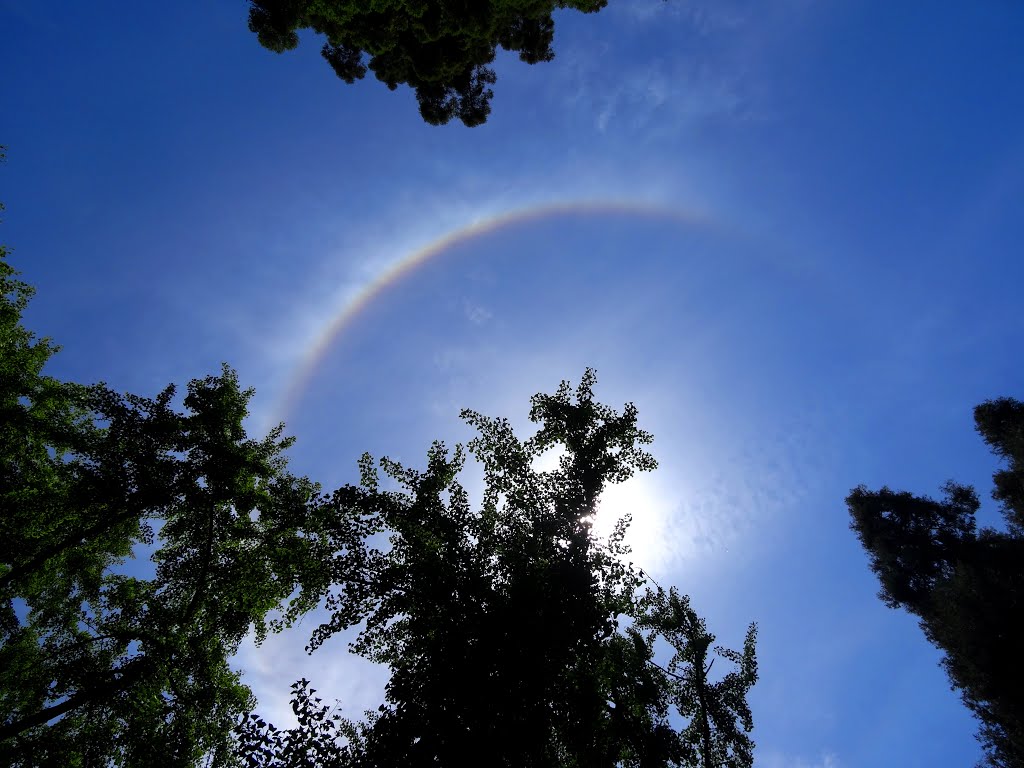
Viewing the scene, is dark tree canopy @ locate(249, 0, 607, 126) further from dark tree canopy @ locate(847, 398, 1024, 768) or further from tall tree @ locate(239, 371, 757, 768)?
dark tree canopy @ locate(847, 398, 1024, 768)

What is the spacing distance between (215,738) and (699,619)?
68.2 ft

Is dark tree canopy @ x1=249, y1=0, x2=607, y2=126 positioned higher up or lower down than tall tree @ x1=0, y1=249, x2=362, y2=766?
higher up

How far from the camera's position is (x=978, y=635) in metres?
25.8

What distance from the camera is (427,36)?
1673 cm

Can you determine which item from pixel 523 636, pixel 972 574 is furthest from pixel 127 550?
pixel 972 574

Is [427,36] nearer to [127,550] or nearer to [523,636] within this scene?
[523,636]

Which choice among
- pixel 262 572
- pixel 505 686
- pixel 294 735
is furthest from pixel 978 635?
pixel 262 572

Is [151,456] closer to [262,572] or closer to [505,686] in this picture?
[262,572]

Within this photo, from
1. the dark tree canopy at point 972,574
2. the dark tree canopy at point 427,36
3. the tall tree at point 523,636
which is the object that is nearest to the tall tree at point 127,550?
the tall tree at point 523,636

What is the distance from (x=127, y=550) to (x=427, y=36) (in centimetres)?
2899

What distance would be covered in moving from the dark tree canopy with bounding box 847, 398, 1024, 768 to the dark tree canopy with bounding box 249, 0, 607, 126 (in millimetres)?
36992

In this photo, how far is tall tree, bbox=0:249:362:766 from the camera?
722 inches

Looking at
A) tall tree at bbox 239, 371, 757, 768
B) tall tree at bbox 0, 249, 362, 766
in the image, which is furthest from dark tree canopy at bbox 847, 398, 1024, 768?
tall tree at bbox 0, 249, 362, 766

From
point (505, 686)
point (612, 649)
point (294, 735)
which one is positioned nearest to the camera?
point (294, 735)
